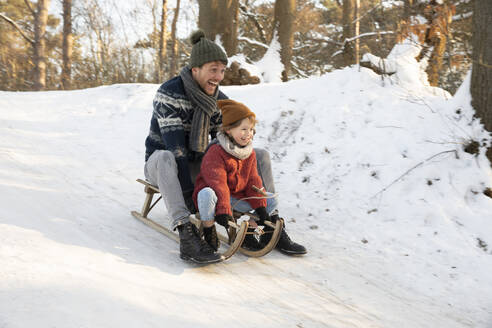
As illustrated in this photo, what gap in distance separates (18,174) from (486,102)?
413 centimetres

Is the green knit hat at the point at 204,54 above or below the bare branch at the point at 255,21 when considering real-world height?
below

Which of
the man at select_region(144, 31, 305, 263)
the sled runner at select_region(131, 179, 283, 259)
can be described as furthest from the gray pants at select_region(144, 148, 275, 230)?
the sled runner at select_region(131, 179, 283, 259)

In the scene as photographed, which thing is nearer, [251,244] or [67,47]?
[251,244]

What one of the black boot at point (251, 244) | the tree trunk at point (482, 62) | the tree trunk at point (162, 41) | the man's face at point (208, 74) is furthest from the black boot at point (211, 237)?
the tree trunk at point (162, 41)

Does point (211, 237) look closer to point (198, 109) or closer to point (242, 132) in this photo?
point (242, 132)

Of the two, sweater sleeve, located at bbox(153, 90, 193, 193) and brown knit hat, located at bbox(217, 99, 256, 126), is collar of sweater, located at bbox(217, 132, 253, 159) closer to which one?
brown knit hat, located at bbox(217, 99, 256, 126)

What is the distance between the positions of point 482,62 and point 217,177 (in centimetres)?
252

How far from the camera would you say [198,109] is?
2.66m

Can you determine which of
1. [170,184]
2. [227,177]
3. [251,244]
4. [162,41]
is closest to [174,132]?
[170,184]

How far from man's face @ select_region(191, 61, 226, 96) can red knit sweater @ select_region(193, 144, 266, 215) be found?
17.3 inches

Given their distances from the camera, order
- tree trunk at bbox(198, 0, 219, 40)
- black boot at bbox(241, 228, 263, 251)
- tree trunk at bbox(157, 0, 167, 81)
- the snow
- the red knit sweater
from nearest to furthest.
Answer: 1. the snow
2. the red knit sweater
3. black boot at bbox(241, 228, 263, 251)
4. tree trunk at bbox(198, 0, 219, 40)
5. tree trunk at bbox(157, 0, 167, 81)

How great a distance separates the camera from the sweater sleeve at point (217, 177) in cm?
233

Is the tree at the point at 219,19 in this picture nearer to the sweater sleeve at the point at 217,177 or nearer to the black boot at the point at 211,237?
the sweater sleeve at the point at 217,177

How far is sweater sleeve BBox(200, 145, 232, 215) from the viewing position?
7.65ft
